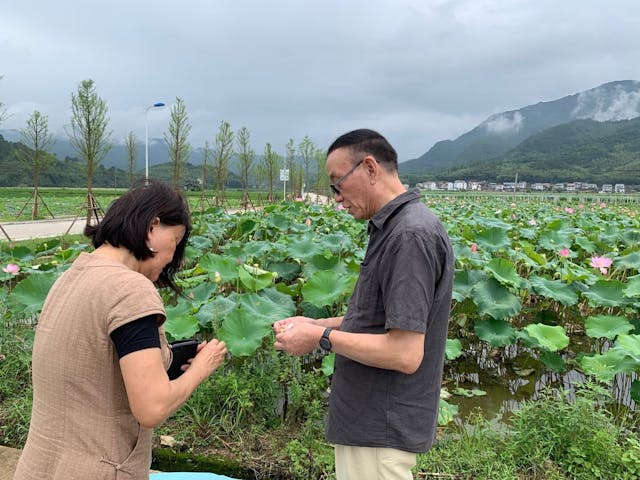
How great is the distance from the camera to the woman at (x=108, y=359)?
1043 mm

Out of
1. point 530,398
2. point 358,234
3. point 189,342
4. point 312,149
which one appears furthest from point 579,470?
point 312,149

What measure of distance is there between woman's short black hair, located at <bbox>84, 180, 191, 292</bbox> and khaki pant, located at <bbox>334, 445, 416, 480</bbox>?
766mm

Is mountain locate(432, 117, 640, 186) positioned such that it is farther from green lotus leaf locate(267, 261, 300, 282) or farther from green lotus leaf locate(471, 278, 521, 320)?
green lotus leaf locate(471, 278, 521, 320)

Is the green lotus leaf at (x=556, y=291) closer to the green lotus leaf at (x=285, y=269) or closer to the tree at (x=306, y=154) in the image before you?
the green lotus leaf at (x=285, y=269)

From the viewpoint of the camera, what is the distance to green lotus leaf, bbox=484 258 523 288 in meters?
3.62

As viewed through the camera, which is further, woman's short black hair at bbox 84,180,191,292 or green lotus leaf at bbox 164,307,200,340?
green lotus leaf at bbox 164,307,200,340

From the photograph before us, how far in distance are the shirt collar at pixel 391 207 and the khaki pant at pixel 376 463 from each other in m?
0.60

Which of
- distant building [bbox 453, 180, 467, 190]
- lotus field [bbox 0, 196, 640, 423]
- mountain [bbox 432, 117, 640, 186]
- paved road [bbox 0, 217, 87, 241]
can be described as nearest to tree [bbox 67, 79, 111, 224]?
paved road [bbox 0, 217, 87, 241]

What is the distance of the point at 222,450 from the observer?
2.46 metres

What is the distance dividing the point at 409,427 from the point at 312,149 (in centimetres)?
2668

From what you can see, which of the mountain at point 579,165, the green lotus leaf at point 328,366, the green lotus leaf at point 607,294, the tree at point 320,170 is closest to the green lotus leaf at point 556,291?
the green lotus leaf at point 607,294

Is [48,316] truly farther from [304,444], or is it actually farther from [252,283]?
[252,283]

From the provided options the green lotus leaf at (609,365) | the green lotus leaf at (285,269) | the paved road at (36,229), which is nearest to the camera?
the green lotus leaf at (609,365)

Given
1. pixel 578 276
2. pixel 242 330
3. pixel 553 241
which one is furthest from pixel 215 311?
pixel 553 241
